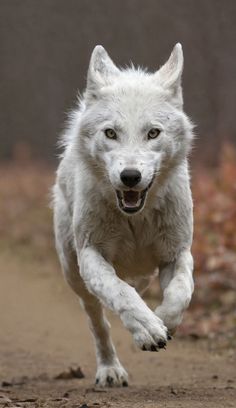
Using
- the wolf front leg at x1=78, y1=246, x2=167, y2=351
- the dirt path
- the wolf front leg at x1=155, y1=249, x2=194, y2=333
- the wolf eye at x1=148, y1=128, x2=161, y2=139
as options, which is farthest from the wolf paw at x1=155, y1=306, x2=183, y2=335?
the wolf eye at x1=148, y1=128, x2=161, y2=139

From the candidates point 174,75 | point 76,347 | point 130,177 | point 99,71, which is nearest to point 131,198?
point 130,177

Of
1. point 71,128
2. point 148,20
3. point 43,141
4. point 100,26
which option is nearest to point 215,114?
point 148,20

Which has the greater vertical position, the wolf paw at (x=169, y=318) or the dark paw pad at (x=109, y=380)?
the dark paw pad at (x=109, y=380)

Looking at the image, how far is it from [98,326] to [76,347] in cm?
228

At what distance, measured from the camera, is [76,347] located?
9.84 meters

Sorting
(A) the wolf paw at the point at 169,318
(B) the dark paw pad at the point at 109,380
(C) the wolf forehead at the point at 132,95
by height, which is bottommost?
(A) the wolf paw at the point at 169,318

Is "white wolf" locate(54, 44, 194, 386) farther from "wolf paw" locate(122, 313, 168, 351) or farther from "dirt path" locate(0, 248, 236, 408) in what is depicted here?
"dirt path" locate(0, 248, 236, 408)

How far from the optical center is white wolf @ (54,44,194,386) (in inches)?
231

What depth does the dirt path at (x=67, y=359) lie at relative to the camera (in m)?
6.06

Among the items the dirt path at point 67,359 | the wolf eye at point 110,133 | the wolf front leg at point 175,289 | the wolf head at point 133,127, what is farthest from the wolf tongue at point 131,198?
the dirt path at point 67,359

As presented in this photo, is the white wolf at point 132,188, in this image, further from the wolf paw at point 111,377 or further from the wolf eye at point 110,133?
the wolf paw at point 111,377

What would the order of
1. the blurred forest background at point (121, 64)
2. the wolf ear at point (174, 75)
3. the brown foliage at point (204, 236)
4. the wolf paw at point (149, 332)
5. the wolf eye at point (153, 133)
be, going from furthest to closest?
the blurred forest background at point (121, 64), the brown foliage at point (204, 236), the wolf ear at point (174, 75), the wolf eye at point (153, 133), the wolf paw at point (149, 332)

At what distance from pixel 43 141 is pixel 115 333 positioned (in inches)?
642

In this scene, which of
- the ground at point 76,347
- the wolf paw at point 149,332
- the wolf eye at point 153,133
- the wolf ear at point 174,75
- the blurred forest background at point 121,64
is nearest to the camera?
the wolf paw at point 149,332
